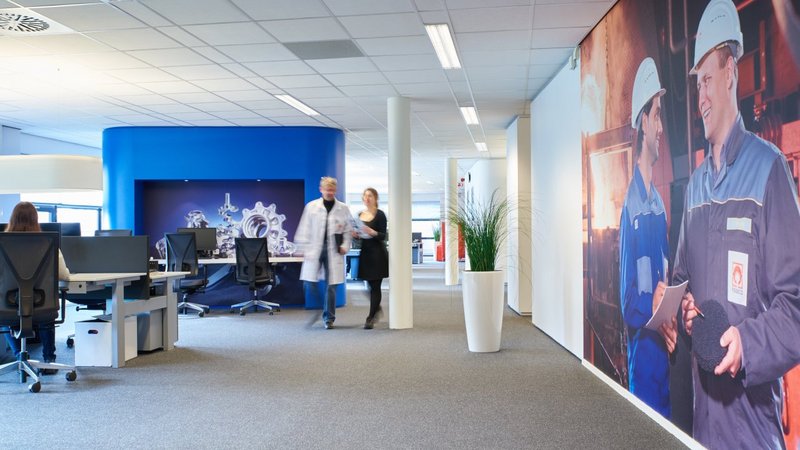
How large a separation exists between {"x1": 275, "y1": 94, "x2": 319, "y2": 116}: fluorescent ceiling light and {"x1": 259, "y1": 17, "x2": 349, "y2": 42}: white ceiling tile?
2.17m

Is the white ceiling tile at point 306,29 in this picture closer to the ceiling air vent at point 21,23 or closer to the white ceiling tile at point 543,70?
the ceiling air vent at point 21,23

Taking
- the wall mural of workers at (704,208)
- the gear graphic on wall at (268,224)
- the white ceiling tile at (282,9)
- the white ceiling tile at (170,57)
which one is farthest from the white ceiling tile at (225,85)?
the wall mural of workers at (704,208)

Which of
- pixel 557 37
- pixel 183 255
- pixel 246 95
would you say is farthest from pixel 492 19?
pixel 183 255

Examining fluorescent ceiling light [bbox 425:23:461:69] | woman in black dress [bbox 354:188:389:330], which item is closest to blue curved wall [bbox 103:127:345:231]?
woman in black dress [bbox 354:188:389:330]

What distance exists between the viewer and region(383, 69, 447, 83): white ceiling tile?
6.13m

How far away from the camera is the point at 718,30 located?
9.10 ft

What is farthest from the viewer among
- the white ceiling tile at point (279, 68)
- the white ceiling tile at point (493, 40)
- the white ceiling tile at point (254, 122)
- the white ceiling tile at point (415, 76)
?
the white ceiling tile at point (254, 122)

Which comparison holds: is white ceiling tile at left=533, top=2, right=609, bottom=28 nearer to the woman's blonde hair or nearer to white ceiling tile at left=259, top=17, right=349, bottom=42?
white ceiling tile at left=259, top=17, right=349, bottom=42

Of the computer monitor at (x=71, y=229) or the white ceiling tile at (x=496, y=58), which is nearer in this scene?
the white ceiling tile at (x=496, y=58)

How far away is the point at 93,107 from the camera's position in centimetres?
768

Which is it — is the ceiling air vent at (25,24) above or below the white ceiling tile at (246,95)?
below

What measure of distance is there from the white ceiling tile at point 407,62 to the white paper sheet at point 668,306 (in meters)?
2.99

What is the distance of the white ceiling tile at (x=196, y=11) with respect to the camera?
4188 mm

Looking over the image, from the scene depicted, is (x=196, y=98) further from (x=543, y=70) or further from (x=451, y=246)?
(x=451, y=246)
